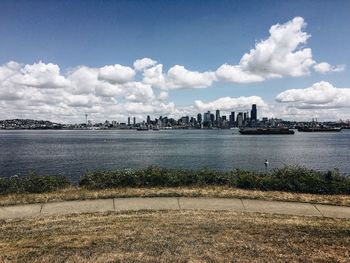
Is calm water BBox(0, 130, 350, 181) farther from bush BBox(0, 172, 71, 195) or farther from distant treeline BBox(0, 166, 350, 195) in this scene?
distant treeline BBox(0, 166, 350, 195)

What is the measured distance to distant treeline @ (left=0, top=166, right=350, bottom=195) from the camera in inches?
588

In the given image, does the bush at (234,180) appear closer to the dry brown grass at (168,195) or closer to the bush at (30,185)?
the dry brown grass at (168,195)

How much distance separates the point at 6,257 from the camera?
742 cm

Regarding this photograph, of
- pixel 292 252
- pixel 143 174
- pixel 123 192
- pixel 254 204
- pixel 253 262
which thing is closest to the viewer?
pixel 253 262

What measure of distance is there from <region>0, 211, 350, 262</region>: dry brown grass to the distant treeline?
4608 mm

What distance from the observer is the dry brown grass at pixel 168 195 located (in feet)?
42.7

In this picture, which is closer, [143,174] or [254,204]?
[254,204]

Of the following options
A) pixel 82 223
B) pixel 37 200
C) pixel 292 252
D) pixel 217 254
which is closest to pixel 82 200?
pixel 37 200

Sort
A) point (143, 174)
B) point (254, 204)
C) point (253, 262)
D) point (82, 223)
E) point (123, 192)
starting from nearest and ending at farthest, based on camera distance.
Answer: point (253, 262)
point (82, 223)
point (254, 204)
point (123, 192)
point (143, 174)

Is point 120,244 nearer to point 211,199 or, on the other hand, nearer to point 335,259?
point 335,259

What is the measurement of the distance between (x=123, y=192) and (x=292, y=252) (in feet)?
25.2

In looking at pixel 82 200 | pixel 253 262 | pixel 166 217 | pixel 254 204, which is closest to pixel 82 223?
pixel 166 217

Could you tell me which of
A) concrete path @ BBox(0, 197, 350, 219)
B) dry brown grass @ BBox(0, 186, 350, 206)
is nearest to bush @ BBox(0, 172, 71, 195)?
dry brown grass @ BBox(0, 186, 350, 206)

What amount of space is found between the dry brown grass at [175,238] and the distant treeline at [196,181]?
4.61 m
